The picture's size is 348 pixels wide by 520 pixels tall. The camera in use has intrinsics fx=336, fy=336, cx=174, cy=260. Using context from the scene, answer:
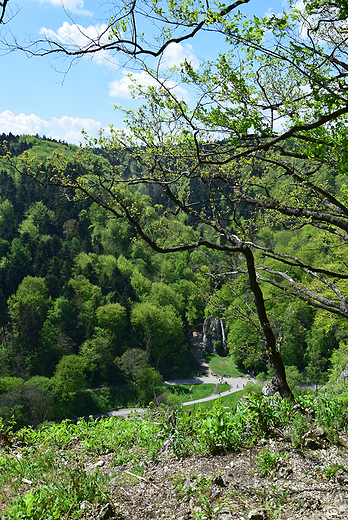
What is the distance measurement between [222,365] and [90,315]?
20.6 meters

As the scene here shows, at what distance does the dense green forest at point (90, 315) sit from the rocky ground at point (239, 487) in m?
16.8

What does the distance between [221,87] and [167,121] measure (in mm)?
946

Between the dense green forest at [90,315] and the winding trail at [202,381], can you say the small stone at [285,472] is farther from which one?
the winding trail at [202,381]

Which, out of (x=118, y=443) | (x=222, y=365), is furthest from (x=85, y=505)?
(x=222, y=365)

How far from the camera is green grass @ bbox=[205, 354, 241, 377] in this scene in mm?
45438

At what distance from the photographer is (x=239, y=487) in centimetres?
310

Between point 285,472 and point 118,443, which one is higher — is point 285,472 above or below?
above

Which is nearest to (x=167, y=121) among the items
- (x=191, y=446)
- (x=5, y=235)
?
(x=191, y=446)

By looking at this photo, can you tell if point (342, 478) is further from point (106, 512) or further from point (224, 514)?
point (106, 512)

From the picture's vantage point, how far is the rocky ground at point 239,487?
2758 mm

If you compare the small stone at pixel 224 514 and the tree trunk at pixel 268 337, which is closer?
the small stone at pixel 224 514

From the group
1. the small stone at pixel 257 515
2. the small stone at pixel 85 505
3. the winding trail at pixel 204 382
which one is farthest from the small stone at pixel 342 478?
the winding trail at pixel 204 382

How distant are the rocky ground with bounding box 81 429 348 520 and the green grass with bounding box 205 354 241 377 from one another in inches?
1709

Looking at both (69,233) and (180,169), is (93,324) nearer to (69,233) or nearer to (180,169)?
(69,233)
